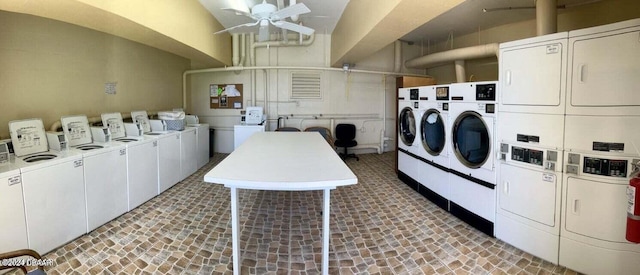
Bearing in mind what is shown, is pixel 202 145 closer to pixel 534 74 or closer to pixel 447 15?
pixel 447 15

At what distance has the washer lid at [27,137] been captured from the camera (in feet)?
8.84

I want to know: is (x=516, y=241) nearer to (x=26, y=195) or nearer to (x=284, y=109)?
(x=26, y=195)

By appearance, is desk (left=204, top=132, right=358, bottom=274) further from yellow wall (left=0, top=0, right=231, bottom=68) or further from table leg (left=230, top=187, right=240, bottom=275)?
yellow wall (left=0, top=0, right=231, bottom=68)

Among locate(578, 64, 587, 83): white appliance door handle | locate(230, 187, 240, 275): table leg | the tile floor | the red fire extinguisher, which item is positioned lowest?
the tile floor

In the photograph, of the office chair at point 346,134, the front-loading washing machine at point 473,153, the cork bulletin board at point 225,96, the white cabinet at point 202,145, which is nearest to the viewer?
the front-loading washing machine at point 473,153

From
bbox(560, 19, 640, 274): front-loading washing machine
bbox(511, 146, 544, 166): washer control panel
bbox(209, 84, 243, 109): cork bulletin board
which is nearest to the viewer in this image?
bbox(560, 19, 640, 274): front-loading washing machine

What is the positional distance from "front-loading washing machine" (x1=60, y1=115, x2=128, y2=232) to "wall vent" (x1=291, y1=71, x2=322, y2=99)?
395 cm

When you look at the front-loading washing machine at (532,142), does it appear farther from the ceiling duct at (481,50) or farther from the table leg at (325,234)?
the table leg at (325,234)

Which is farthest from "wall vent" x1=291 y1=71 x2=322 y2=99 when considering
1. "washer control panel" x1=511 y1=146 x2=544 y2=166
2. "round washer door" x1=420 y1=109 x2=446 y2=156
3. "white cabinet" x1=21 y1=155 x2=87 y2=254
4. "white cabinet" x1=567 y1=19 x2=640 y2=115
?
"white cabinet" x1=567 y1=19 x2=640 y2=115

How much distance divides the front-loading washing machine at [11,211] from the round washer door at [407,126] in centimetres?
454

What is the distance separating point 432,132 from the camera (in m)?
3.95

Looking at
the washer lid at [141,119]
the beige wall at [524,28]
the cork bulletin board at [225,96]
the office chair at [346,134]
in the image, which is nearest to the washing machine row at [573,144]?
the beige wall at [524,28]

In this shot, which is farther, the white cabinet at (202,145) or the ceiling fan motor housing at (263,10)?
the white cabinet at (202,145)

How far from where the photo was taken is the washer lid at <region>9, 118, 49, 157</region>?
2.69m
